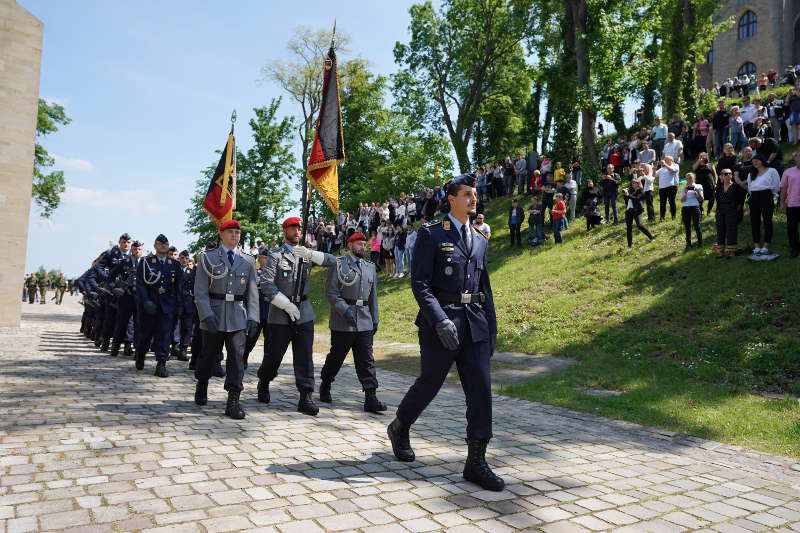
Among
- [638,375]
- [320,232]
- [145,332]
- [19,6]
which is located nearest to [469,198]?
[638,375]

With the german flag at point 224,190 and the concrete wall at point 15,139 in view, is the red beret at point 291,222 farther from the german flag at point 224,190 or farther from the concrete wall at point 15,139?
the concrete wall at point 15,139

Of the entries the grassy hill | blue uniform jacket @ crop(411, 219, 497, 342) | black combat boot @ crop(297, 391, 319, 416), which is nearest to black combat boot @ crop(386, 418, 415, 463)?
blue uniform jacket @ crop(411, 219, 497, 342)

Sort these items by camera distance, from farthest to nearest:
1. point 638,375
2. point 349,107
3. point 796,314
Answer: point 349,107 → point 796,314 → point 638,375

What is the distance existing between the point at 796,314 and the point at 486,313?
7.95m

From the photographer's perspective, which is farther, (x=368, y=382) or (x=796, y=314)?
(x=796, y=314)

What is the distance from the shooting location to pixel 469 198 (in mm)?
4656

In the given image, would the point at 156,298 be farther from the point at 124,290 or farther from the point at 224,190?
the point at 224,190

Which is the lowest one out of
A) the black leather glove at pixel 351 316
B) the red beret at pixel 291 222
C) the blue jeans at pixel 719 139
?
the black leather glove at pixel 351 316

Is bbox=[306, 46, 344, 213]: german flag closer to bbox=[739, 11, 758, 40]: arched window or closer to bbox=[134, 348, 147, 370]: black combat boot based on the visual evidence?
bbox=[134, 348, 147, 370]: black combat boot

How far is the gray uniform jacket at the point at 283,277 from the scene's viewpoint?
6879 millimetres

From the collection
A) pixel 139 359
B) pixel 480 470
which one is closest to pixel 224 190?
pixel 139 359

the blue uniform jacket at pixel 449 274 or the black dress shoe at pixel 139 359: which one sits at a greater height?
the blue uniform jacket at pixel 449 274

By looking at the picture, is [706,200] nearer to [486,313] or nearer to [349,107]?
[486,313]

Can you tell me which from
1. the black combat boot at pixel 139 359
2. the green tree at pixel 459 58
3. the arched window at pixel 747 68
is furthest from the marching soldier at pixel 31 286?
the arched window at pixel 747 68
